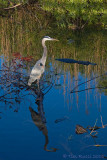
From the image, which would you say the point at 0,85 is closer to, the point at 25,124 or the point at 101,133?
the point at 25,124

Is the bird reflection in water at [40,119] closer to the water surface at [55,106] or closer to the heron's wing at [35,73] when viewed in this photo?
the water surface at [55,106]

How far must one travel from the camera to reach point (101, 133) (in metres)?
5.46

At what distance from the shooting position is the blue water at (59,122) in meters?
4.90

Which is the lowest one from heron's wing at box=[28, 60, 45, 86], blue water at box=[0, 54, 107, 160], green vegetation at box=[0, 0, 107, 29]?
blue water at box=[0, 54, 107, 160]

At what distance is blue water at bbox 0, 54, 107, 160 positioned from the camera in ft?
16.1

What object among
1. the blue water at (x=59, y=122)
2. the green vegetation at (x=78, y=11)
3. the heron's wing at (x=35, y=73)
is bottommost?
the blue water at (x=59, y=122)

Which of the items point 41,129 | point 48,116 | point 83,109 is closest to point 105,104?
point 83,109

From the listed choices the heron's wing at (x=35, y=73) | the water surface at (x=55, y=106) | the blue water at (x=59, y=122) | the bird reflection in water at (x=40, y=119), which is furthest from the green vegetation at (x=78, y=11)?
the bird reflection in water at (x=40, y=119)

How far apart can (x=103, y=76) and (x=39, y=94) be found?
254cm

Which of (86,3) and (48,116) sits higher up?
(86,3)

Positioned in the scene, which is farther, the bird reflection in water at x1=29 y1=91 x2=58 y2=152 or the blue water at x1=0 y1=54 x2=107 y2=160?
the bird reflection in water at x1=29 y1=91 x2=58 y2=152

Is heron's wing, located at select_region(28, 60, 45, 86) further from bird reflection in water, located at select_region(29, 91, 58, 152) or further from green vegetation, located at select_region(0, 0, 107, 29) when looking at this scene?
green vegetation, located at select_region(0, 0, 107, 29)

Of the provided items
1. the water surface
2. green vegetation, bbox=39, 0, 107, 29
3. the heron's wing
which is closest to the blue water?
the water surface

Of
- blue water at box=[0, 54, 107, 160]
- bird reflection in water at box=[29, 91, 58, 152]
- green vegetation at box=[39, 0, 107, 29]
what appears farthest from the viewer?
green vegetation at box=[39, 0, 107, 29]
